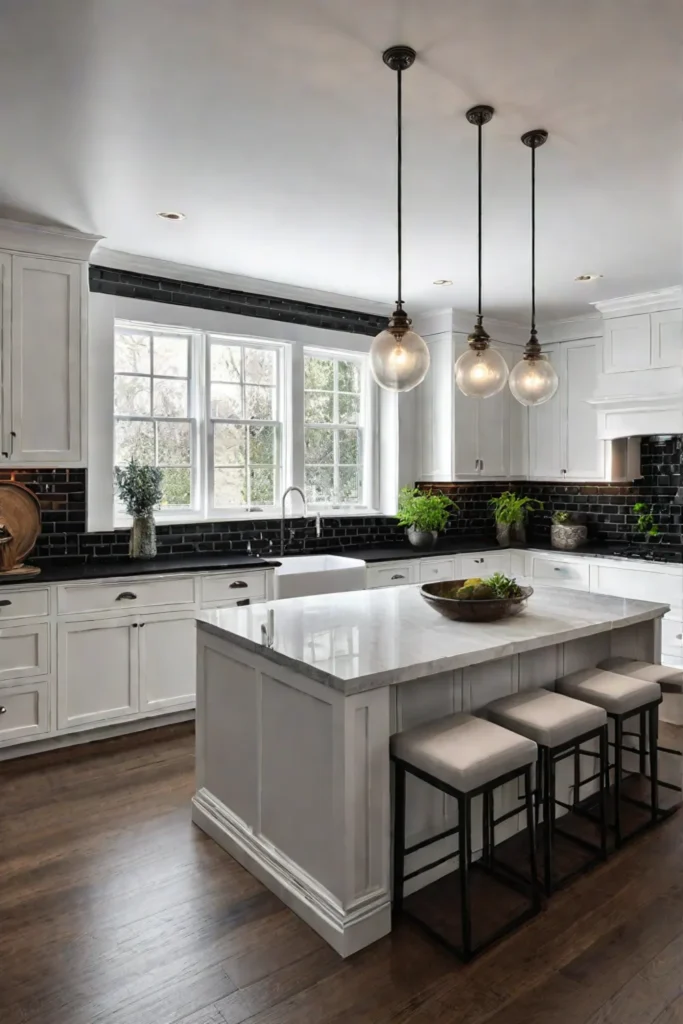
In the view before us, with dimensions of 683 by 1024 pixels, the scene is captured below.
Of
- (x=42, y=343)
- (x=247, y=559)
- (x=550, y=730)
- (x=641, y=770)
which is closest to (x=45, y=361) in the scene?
(x=42, y=343)

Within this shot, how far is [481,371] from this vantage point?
2.71 m

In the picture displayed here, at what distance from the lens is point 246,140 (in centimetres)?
270

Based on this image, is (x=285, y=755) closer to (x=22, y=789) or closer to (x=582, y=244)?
(x=22, y=789)

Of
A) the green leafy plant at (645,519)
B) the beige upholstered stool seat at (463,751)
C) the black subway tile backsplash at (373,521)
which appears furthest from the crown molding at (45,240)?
the green leafy plant at (645,519)

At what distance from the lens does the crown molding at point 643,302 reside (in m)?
4.76

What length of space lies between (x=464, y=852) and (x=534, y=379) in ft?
5.97

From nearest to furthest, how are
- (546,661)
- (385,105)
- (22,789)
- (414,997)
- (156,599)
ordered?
(414,997), (385,105), (546,661), (22,789), (156,599)

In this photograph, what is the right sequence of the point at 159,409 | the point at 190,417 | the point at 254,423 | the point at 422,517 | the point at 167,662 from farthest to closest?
1. the point at 422,517
2. the point at 254,423
3. the point at 190,417
4. the point at 159,409
5. the point at 167,662

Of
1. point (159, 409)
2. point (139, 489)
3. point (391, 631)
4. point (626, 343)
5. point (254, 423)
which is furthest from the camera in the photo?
point (626, 343)

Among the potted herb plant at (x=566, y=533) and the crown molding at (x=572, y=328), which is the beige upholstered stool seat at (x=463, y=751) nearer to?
the potted herb plant at (x=566, y=533)

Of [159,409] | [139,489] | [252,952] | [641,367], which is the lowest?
[252,952]

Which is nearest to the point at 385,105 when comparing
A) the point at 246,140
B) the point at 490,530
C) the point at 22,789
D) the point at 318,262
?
the point at 246,140

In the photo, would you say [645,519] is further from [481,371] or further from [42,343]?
[42,343]

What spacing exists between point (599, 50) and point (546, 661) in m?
2.19
